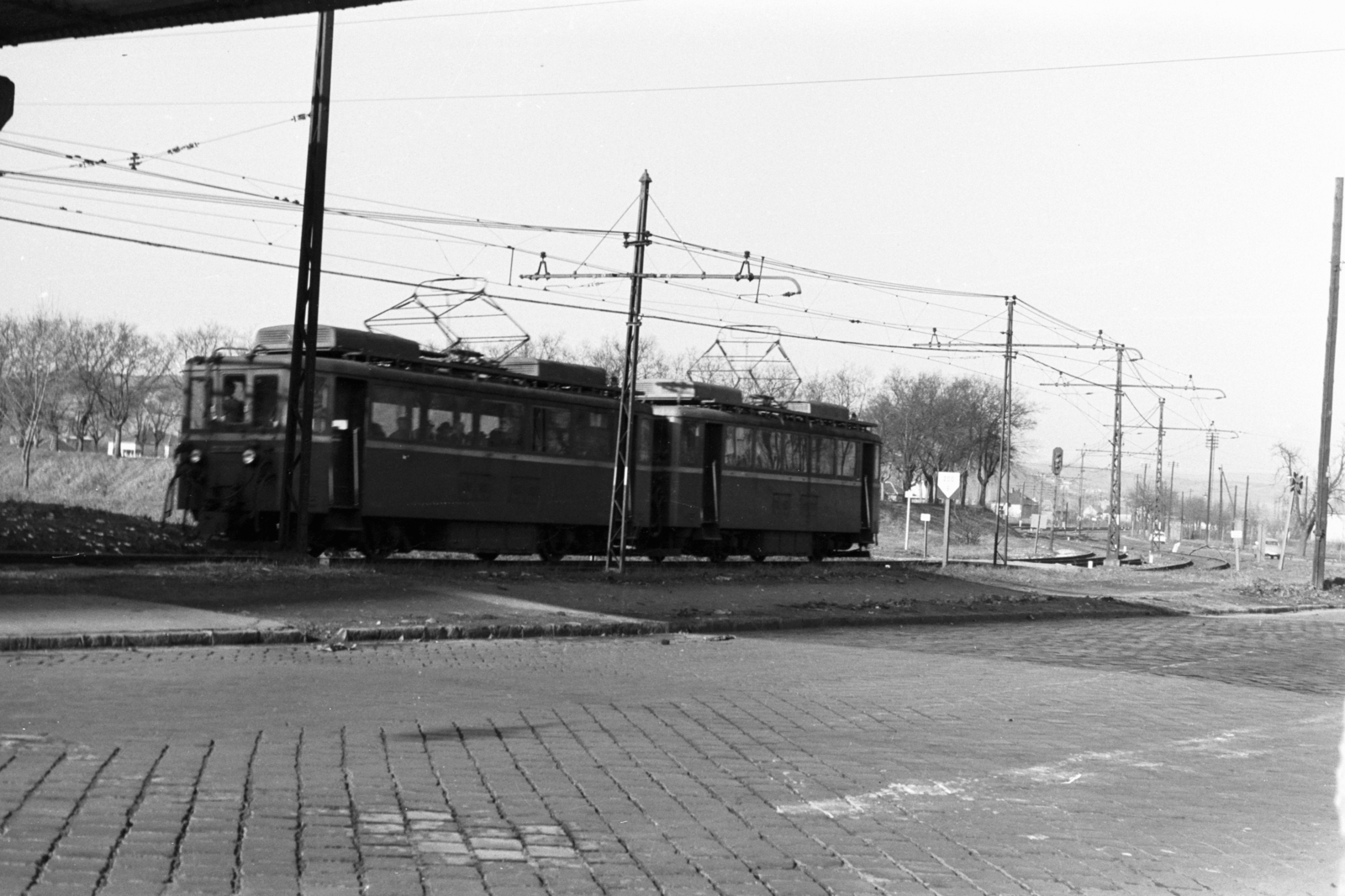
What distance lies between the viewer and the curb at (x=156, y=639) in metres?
12.3

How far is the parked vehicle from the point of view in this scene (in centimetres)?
2389

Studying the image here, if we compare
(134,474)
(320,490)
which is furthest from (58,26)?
(134,474)

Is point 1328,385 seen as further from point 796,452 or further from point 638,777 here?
point 638,777

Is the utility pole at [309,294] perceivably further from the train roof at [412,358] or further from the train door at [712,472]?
the train door at [712,472]

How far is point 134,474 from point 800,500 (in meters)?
31.0

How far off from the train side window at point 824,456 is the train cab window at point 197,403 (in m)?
15.2

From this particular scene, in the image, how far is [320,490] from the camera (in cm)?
2378

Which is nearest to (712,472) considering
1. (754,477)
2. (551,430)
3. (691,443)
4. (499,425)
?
(691,443)

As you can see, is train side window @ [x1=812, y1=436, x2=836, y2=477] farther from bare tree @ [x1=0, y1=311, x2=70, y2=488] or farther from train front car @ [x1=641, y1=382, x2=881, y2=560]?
bare tree @ [x1=0, y1=311, x2=70, y2=488]

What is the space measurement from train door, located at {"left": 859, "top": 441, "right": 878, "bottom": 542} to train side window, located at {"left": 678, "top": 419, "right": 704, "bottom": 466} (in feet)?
21.4

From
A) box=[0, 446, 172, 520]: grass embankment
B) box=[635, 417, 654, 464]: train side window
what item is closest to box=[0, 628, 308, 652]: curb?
box=[635, 417, 654, 464]: train side window

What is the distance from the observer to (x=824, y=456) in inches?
1383

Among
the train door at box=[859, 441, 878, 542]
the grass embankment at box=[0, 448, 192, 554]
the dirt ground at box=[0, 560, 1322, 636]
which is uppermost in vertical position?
the train door at box=[859, 441, 878, 542]

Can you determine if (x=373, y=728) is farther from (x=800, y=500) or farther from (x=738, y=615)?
(x=800, y=500)
